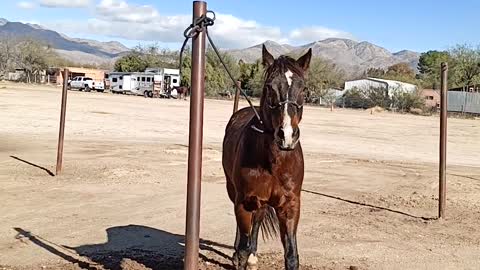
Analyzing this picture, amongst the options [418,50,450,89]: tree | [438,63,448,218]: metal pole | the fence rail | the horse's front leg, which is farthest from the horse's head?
[418,50,450,89]: tree

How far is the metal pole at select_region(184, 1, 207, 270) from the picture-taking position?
156 inches

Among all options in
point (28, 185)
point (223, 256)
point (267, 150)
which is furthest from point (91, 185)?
point (267, 150)

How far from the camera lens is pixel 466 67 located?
265ft

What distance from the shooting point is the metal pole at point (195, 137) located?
13.0 ft

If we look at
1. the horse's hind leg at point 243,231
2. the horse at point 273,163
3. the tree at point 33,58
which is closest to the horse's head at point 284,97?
the horse at point 273,163

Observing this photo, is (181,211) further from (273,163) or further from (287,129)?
A: (287,129)

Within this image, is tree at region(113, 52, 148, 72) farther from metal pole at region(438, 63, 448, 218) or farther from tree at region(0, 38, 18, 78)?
metal pole at region(438, 63, 448, 218)

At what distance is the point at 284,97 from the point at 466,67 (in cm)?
8228

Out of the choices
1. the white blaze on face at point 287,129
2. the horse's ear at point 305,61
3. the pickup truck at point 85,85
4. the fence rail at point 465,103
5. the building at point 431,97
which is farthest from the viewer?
the pickup truck at point 85,85

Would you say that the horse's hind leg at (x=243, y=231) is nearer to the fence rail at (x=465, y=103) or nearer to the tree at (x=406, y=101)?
the fence rail at (x=465, y=103)

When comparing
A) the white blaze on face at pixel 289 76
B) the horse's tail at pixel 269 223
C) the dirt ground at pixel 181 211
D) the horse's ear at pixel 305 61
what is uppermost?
the horse's ear at pixel 305 61

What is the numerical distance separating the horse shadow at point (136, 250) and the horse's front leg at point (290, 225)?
1.41 m

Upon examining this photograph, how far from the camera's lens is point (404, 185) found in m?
13.0

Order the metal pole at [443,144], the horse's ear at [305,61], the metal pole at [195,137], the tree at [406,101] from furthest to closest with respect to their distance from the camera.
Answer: the tree at [406,101] → the metal pole at [443,144] → the horse's ear at [305,61] → the metal pole at [195,137]
